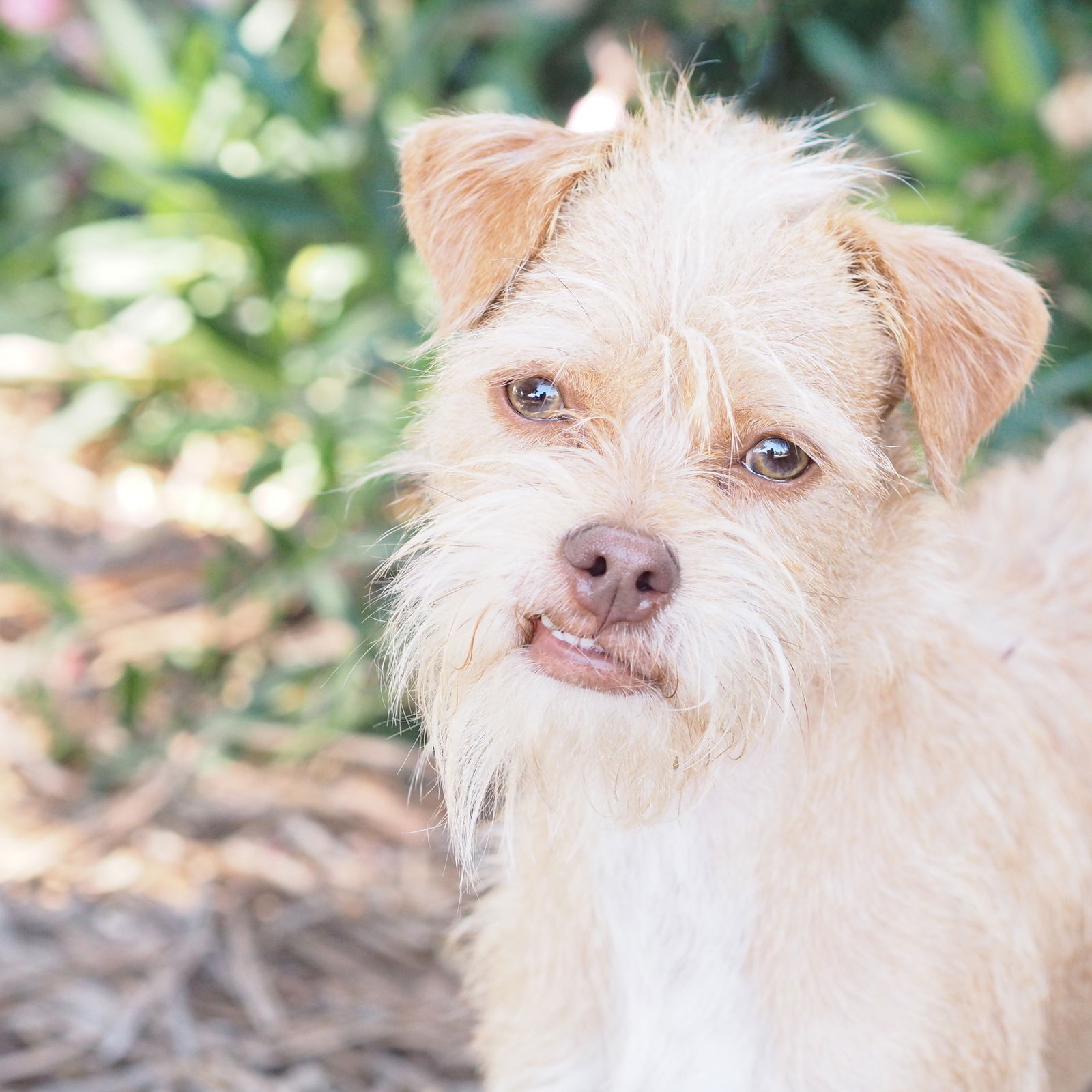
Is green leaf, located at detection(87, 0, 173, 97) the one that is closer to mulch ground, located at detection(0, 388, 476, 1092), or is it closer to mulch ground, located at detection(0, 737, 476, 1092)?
mulch ground, located at detection(0, 388, 476, 1092)

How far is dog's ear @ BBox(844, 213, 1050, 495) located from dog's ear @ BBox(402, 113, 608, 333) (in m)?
0.49

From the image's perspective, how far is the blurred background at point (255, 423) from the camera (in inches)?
126

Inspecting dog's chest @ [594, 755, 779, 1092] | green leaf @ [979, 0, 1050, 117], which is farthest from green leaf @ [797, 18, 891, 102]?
dog's chest @ [594, 755, 779, 1092]

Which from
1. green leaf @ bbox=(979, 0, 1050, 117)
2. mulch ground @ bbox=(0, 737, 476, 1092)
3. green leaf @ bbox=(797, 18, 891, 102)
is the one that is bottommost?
mulch ground @ bbox=(0, 737, 476, 1092)

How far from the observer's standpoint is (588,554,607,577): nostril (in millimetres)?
1588

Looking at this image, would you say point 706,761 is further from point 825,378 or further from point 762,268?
point 762,268

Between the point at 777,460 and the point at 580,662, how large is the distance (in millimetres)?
447

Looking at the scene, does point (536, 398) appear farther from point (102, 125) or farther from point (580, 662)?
point (102, 125)

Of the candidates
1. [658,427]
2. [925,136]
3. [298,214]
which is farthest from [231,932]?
[925,136]

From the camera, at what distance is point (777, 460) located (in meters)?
1.86

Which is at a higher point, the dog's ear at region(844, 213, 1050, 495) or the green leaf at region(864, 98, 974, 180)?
the green leaf at region(864, 98, 974, 180)

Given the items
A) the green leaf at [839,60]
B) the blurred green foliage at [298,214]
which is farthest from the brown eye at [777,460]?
the green leaf at [839,60]

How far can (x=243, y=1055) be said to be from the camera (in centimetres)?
297

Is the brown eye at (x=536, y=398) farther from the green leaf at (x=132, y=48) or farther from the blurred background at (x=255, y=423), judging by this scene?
the green leaf at (x=132, y=48)
